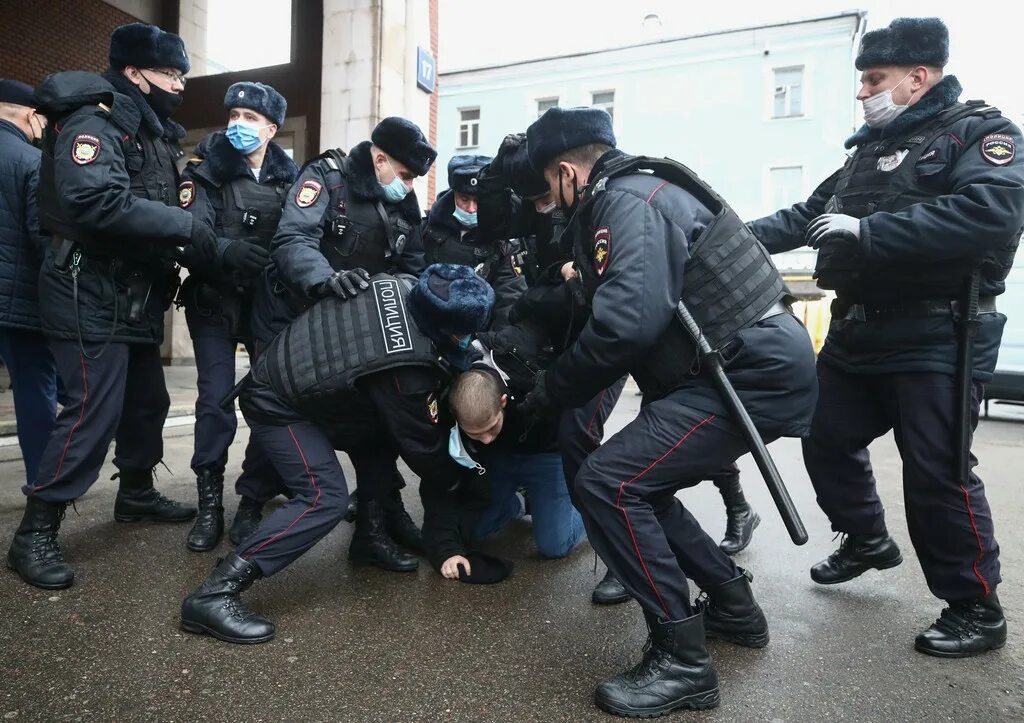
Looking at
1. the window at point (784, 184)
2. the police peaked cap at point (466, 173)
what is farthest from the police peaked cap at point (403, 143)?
the window at point (784, 184)

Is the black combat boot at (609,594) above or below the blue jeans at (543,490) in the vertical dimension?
below

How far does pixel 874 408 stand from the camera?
2703 mm

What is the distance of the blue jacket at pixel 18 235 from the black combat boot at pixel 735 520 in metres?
3.02

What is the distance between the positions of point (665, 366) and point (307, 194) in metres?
1.80

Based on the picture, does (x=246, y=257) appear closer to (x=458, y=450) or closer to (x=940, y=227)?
(x=458, y=450)

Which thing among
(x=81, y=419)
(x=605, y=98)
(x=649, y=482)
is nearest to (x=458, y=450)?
(x=649, y=482)

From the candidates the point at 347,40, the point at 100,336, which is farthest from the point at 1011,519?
the point at 347,40

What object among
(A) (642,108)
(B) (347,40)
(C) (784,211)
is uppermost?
(A) (642,108)

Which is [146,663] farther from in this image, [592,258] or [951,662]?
[951,662]

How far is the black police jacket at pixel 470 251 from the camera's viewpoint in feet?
12.9

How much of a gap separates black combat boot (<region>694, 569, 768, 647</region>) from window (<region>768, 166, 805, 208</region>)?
18314mm

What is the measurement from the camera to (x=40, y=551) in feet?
8.73

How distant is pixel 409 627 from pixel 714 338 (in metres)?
1.32

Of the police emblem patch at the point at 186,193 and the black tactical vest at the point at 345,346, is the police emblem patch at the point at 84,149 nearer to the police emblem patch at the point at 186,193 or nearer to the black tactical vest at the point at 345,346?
the police emblem patch at the point at 186,193
